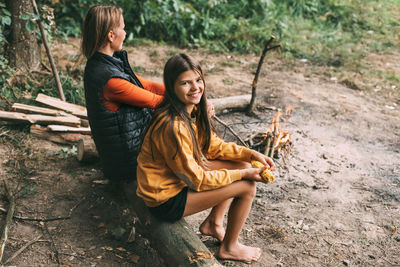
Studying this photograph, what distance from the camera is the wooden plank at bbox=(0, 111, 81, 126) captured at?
13.6ft

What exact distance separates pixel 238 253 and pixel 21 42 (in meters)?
4.14

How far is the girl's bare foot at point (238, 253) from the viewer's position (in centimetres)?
298

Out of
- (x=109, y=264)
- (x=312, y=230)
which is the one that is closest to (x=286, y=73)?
(x=312, y=230)

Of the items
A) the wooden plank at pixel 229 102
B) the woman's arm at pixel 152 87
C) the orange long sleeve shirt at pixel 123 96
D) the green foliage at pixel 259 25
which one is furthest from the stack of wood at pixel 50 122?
the green foliage at pixel 259 25

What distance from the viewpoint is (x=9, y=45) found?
5.01 metres

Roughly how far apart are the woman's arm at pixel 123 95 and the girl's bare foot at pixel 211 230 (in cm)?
113

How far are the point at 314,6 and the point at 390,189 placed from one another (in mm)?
7277

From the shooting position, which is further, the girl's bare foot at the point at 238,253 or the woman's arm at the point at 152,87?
the woman's arm at the point at 152,87

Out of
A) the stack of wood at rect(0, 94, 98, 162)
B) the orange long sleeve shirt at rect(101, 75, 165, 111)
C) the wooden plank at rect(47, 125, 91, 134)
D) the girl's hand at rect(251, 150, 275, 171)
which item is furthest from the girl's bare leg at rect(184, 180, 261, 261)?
the wooden plank at rect(47, 125, 91, 134)

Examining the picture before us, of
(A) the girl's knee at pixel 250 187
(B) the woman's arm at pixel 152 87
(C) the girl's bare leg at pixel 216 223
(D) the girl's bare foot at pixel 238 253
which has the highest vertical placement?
(B) the woman's arm at pixel 152 87

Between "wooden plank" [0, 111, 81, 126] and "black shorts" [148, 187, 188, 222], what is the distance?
2.16 m

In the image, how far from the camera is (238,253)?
9.78 ft

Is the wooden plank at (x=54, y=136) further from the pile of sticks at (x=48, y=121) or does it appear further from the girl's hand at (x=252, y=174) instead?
the girl's hand at (x=252, y=174)

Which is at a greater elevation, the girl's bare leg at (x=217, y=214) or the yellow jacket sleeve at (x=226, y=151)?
the yellow jacket sleeve at (x=226, y=151)
